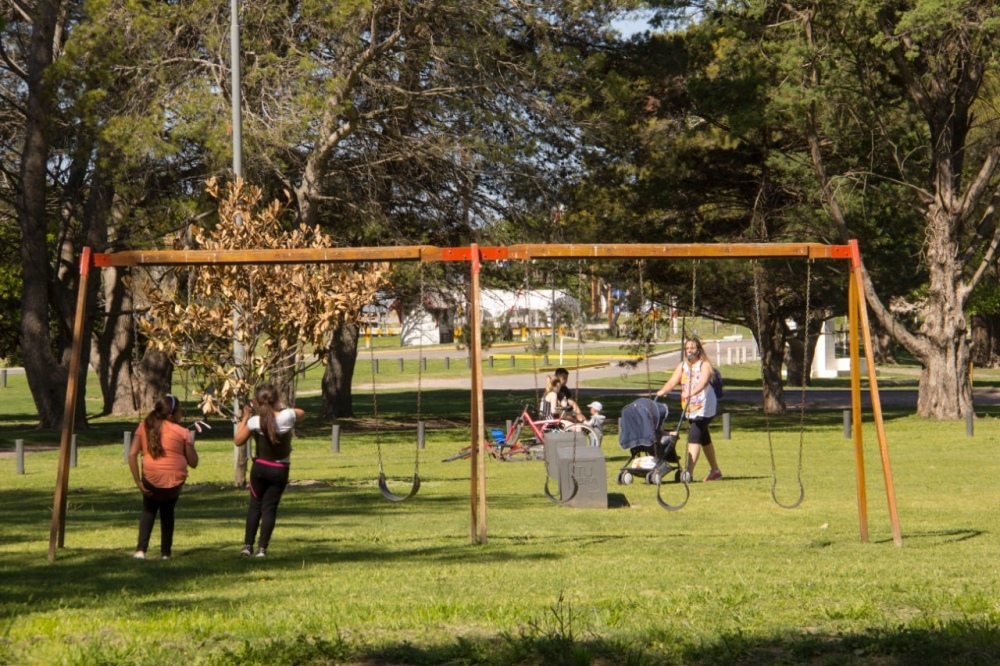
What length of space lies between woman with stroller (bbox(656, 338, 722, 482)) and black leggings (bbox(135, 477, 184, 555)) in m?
6.69

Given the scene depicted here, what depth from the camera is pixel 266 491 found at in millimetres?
11609

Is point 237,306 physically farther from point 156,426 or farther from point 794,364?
point 794,364

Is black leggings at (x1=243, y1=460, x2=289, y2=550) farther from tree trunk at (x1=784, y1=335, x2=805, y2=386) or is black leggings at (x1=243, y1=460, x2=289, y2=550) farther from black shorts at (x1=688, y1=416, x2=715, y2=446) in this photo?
tree trunk at (x1=784, y1=335, x2=805, y2=386)

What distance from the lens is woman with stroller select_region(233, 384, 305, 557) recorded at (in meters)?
11.4

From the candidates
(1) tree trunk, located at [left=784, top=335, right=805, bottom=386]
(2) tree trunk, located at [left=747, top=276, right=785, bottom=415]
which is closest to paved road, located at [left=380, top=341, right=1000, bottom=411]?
(1) tree trunk, located at [left=784, top=335, right=805, bottom=386]

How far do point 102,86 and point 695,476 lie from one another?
16935 millimetres

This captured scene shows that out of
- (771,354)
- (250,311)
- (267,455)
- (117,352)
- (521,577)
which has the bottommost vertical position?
(521,577)

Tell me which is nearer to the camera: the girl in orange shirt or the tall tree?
the girl in orange shirt

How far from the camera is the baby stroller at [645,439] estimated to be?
17.2 m

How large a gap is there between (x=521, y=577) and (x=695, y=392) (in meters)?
6.99

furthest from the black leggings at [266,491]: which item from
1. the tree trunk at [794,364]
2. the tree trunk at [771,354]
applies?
→ the tree trunk at [794,364]

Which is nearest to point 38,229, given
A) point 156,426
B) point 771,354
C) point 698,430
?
point 771,354

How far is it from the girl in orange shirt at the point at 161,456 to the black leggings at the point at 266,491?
522mm

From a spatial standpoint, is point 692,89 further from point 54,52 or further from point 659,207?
point 54,52
